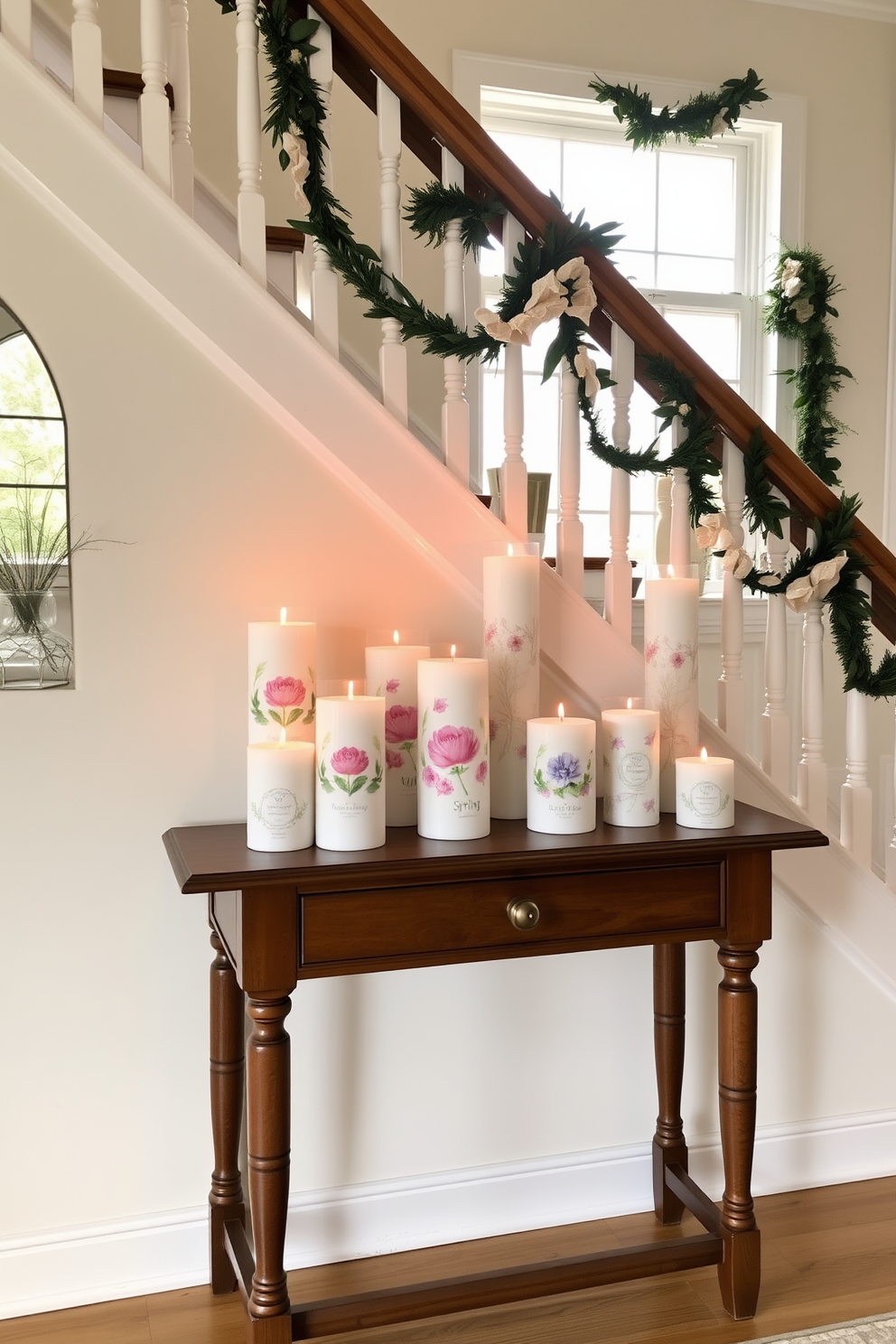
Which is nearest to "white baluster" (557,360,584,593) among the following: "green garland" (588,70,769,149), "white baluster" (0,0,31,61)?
"white baluster" (0,0,31,61)

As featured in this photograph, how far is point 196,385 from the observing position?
1539 millimetres

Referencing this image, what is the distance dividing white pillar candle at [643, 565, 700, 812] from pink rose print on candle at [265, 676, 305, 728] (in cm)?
54

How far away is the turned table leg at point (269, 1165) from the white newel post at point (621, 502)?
849 millimetres

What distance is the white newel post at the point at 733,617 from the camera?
1.77m

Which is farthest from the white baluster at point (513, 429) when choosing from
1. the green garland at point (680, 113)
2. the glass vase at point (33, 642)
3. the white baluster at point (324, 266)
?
the green garland at point (680, 113)

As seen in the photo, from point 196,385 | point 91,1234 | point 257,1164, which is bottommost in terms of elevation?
point 91,1234

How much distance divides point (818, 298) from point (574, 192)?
0.85 meters

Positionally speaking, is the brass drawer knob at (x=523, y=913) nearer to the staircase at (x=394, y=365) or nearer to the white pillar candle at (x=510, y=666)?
the white pillar candle at (x=510, y=666)

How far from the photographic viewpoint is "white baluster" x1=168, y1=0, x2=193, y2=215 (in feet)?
5.01

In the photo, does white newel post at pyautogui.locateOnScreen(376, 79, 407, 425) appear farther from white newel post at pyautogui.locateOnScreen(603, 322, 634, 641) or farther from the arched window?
the arched window

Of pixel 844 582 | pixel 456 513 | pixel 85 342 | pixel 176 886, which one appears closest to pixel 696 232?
pixel 844 582

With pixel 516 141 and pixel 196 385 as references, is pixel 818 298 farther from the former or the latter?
pixel 196 385

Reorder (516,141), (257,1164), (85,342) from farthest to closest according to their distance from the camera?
(516,141) < (85,342) < (257,1164)

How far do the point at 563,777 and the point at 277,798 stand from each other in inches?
15.2
